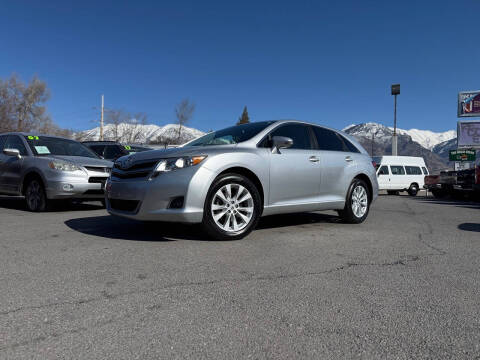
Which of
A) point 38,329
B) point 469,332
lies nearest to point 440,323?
point 469,332

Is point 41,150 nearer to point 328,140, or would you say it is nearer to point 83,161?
point 83,161

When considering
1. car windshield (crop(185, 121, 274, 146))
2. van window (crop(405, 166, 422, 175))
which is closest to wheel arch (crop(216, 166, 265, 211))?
car windshield (crop(185, 121, 274, 146))

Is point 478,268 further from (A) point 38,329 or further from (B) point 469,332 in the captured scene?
(A) point 38,329

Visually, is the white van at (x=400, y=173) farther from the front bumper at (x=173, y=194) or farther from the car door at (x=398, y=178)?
the front bumper at (x=173, y=194)

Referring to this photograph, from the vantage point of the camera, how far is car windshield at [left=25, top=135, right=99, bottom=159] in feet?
23.7

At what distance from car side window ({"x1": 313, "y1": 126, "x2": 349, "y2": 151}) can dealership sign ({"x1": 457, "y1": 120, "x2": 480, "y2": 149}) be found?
37058 millimetres

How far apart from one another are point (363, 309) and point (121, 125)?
47.1 m

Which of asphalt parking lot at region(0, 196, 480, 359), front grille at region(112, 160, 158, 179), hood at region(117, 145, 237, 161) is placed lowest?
asphalt parking lot at region(0, 196, 480, 359)

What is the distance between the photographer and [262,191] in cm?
458

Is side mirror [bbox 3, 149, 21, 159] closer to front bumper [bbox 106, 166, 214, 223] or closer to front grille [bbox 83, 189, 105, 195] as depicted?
front grille [bbox 83, 189, 105, 195]

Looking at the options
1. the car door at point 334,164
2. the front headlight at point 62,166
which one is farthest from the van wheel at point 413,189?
the front headlight at point 62,166

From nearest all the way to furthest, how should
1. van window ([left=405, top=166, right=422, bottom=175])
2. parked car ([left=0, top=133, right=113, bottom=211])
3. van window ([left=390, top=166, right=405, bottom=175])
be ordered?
1. parked car ([left=0, top=133, right=113, bottom=211])
2. van window ([left=390, top=166, right=405, bottom=175])
3. van window ([left=405, top=166, right=422, bottom=175])

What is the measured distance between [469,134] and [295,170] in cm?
3918

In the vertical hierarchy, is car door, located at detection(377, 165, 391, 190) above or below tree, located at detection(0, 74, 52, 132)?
below
